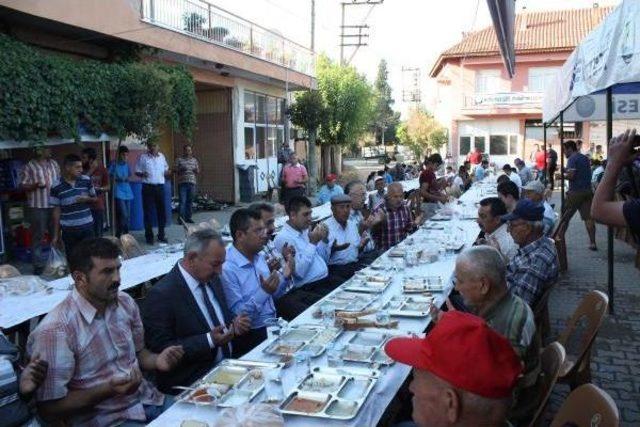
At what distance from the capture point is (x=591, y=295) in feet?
13.3

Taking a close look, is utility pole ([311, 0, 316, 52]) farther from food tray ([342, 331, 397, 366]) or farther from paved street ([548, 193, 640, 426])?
food tray ([342, 331, 397, 366])

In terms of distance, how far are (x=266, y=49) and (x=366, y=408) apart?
1782 centimetres

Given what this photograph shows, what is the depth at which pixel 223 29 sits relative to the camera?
16.6m

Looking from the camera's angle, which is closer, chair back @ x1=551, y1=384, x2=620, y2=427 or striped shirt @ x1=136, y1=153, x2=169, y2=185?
chair back @ x1=551, y1=384, x2=620, y2=427

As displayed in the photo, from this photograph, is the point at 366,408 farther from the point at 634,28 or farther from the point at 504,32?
the point at 504,32

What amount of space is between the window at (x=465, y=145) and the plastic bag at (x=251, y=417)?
36.1 meters

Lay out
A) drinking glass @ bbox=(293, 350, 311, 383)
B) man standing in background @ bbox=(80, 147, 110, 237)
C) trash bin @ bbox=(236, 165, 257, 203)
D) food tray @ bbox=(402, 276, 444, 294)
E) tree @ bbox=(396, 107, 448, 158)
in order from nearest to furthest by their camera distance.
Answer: drinking glass @ bbox=(293, 350, 311, 383) < food tray @ bbox=(402, 276, 444, 294) < man standing in background @ bbox=(80, 147, 110, 237) < trash bin @ bbox=(236, 165, 257, 203) < tree @ bbox=(396, 107, 448, 158)

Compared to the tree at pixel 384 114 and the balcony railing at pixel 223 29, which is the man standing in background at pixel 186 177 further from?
the tree at pixel 384 114

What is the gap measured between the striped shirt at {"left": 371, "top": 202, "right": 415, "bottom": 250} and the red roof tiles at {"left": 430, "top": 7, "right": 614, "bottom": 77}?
29079 mm

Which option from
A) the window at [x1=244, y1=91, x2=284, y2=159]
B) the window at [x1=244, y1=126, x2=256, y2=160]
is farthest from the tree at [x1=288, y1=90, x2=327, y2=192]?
the window at [x1=244, y1=126, x2=256, y2=160]

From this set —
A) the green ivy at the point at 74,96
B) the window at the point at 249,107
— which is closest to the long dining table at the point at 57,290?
the green ivy at the point at 74,96

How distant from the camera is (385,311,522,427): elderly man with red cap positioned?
1685 millimetres

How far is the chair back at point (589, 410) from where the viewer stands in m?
2.32

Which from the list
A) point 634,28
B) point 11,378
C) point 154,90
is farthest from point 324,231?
point 154,90
